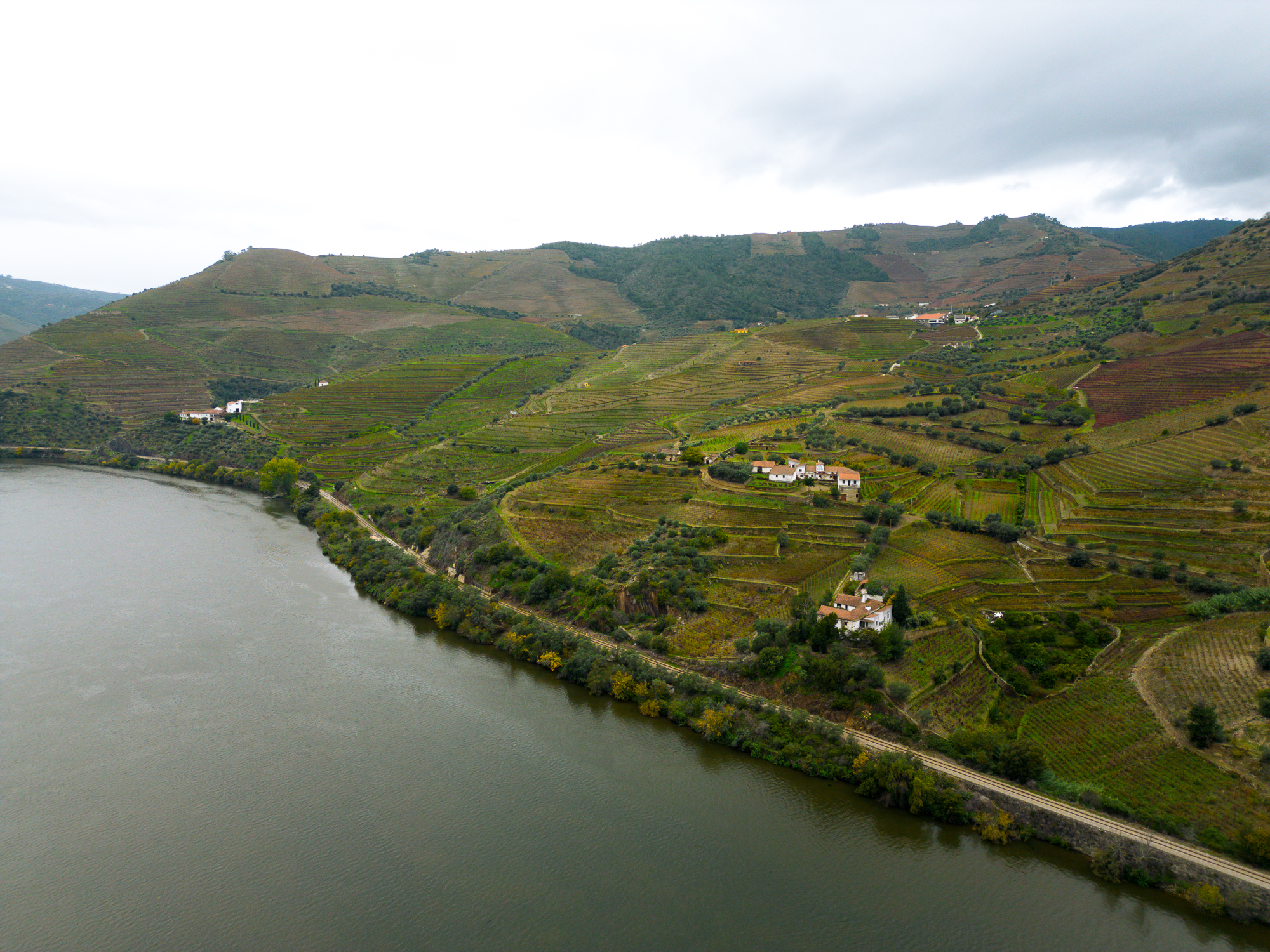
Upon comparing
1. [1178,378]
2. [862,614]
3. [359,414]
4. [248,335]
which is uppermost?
[248,335]

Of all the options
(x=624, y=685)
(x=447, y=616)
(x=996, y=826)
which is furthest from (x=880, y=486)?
(x=447, y=616)

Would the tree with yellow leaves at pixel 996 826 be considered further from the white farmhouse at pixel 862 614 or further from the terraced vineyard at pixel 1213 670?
the white farmhouse at pixel 862 614

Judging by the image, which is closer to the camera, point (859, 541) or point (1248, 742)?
point (1248, 742)

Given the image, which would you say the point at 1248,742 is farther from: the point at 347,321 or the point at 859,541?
the point at 347,321

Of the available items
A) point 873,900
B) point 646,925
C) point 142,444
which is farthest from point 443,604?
point 142,444

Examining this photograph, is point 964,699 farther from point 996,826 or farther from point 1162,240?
point 1162,240

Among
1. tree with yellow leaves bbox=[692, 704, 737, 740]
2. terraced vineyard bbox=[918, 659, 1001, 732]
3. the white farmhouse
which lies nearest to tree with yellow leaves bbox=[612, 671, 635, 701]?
tree with yellow leaves bbox=[692, 704, 737, 740]
